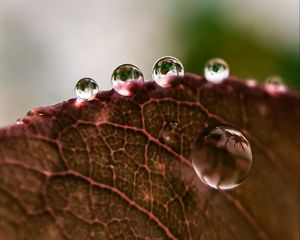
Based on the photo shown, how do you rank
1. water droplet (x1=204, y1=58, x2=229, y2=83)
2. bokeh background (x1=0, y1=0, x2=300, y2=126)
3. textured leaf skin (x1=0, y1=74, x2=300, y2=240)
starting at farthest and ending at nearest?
bokeh background (x1=0, y1=0, x2=300, y2=126) → water droplet (x1=204, y1=58, x2=229, y2=83) → textured leaf skin (x1=0, y1=74, x2=300, y2=240)

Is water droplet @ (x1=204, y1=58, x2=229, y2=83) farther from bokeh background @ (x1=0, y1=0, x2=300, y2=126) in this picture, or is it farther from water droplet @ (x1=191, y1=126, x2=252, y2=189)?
bokeh background @ (x1=0, y1=0, x2=300, y2=126)

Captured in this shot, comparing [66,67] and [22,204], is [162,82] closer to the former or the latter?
[22,204]

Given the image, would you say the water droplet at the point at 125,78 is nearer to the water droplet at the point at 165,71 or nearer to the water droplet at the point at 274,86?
the water droplet at the point at 165,71

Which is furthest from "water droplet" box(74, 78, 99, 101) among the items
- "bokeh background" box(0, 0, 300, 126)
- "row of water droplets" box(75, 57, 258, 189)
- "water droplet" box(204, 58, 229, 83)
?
"bokeh background" box(0, 0, 300, 126)

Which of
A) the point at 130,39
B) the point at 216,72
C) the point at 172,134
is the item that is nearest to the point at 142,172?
the point at 172,134

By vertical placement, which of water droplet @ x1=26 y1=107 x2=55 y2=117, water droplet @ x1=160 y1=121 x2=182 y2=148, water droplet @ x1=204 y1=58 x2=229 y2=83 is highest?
water droplet @ x1=204 y1=58 x2=229 y2=83

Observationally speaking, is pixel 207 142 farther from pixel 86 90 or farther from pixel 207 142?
pixel 86 90

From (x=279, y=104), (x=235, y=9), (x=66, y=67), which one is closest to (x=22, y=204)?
(x=279, y=104)

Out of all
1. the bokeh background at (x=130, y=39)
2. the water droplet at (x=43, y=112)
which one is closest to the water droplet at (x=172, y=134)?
the water droplet at (x=43, y=112)
